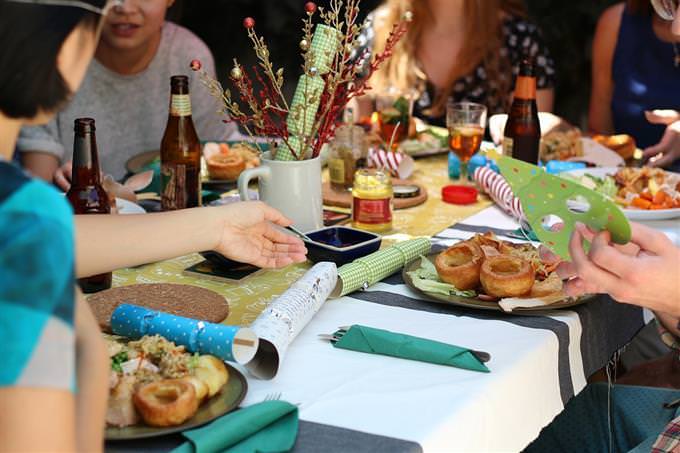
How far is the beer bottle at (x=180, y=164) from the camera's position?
220 cm

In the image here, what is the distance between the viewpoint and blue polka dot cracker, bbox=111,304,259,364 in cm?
134

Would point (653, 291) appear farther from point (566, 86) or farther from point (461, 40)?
point (566, 86)

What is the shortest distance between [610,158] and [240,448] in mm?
2030

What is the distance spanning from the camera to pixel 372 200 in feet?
7.11

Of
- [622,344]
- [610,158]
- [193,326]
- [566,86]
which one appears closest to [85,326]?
[193,326]

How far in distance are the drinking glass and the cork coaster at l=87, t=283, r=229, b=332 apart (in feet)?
4.59

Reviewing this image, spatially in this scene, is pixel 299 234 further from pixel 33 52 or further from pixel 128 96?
pixel 128 96

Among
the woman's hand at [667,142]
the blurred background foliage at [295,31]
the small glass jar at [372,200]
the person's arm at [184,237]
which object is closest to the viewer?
the person's arm at [184,237]

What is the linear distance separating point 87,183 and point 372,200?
67cm

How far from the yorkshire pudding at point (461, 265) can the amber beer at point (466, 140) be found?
31.1 inches

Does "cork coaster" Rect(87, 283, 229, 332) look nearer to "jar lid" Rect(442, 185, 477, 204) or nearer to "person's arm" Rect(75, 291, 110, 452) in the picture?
"person's arm" Rect(75, 291, 110, 452)

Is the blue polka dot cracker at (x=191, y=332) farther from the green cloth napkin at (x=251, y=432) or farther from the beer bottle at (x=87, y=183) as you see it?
the beer bottle at (x=87, y=183)

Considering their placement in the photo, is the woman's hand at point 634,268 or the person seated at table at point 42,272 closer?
the person seated at table at point 42,272

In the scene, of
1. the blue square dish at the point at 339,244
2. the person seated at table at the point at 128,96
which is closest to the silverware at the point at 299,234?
the blue square dish at the point at 339,244
